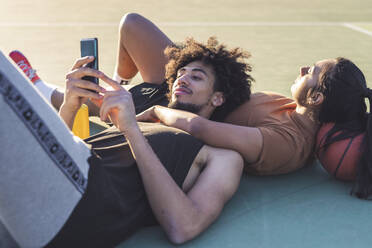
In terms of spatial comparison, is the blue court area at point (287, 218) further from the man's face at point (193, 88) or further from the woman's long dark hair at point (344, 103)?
the man's face at point (193, 88)

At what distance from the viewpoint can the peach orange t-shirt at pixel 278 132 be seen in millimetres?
2529

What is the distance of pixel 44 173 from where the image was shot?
1.65 meters

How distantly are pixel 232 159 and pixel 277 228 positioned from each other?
0.37 m

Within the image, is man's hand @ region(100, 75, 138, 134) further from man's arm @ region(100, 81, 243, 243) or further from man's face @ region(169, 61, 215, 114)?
man's face @ region(169, 61, 215, 114)

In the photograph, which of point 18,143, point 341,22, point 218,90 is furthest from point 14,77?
point 341,22

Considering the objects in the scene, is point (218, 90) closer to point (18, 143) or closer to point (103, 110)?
point (103, 110)

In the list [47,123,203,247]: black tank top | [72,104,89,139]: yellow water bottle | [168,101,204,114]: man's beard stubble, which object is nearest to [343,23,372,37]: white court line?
[168,101,204,114]: man's beard stubble

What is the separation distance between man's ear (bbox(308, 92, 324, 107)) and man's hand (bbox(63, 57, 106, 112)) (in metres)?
1.13

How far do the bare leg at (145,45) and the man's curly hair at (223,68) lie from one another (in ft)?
1.30

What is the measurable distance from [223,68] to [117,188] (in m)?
1.21

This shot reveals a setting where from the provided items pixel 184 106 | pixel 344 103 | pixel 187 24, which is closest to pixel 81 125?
pixel 184 106

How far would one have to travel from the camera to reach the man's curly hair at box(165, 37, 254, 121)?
2939 millimetres

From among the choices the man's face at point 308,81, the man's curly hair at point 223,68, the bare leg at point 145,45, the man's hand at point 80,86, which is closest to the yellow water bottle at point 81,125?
the man's curly hair at point 223,68

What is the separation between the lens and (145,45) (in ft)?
11.6
